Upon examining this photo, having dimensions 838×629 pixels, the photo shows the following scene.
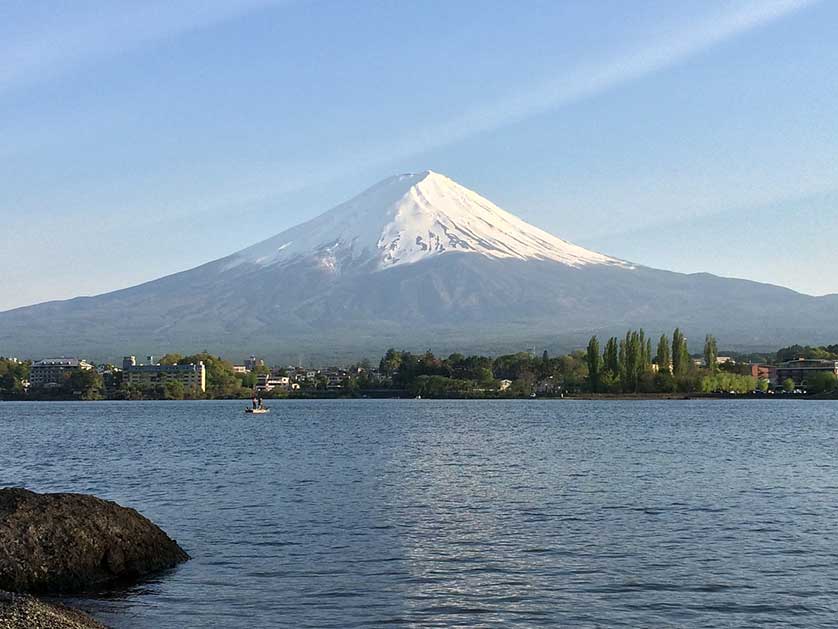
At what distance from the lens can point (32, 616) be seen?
43.9ft

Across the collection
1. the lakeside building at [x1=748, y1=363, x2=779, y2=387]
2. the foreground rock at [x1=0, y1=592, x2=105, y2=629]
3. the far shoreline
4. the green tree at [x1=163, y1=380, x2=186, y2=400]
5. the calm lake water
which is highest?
the lakeside building at [x1=748, y1=363, x2=779, y2=387]

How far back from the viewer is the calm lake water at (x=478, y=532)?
1769cm

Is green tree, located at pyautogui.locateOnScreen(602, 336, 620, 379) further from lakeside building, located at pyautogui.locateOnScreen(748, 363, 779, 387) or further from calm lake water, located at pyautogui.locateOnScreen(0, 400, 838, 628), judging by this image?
calm lake water, located at pyautogui.locateOnScreen(0, 400, 838, 628)

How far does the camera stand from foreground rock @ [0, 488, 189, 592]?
1809cm

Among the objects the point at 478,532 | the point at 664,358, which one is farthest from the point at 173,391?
the point at 478,532

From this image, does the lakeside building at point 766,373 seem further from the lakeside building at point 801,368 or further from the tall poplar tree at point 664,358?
the tall poplar tree at point 664,358

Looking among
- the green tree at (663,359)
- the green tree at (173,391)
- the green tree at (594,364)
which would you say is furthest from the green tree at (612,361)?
the green tree at (173,391)

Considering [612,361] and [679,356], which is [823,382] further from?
[612,361]

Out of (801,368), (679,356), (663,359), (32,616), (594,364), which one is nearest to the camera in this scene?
(32,616)

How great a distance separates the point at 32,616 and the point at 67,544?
18.1 feet

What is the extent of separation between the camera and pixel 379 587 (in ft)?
63.2

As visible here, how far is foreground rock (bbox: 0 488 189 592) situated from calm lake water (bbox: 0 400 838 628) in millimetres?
696

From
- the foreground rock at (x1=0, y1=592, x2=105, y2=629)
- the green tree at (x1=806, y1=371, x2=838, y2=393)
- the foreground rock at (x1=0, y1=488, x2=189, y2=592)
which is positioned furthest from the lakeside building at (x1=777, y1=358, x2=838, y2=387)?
the foreground rock at (x1=0, y1=592, x2=105, y2=629)

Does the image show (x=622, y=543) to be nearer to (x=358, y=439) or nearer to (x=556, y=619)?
(x=556, y=619)
